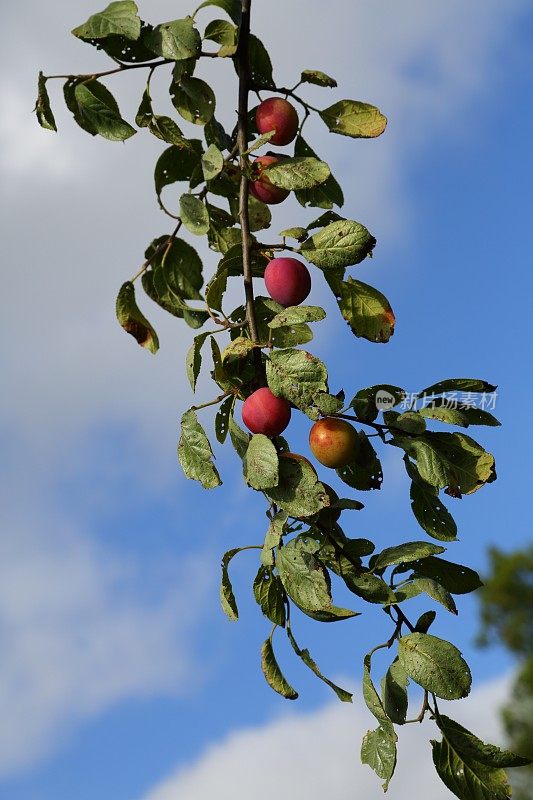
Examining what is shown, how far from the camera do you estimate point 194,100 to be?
143 cm

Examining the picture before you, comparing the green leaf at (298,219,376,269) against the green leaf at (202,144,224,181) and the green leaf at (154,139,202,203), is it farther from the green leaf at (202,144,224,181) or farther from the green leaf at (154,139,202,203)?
the green leaf at (154,139,202,203)

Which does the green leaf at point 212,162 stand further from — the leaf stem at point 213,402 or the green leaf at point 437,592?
the green leaf at point 437,592

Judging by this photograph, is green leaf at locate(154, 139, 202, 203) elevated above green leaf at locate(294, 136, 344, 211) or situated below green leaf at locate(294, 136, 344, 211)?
above

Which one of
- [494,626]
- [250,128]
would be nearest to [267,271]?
[250,128]

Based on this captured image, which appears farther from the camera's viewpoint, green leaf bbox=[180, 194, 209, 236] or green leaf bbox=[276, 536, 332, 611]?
green leaf bbox=[180, 194, 209, 236]

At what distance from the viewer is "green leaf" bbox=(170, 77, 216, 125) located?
1427 mm

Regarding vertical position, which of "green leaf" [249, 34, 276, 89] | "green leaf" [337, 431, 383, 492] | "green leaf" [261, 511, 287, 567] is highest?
"green leaf" [249, 34, 276, 89]

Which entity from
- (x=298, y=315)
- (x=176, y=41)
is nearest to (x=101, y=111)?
(x=176, y=41)

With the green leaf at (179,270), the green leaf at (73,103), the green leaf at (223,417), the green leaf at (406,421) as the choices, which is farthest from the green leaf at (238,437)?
the green leaf at (73,103)

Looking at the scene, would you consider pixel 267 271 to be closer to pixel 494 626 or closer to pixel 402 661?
pixel 402 661

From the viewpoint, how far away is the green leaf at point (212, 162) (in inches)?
52.7

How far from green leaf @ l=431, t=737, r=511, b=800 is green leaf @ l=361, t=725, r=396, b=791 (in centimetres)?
6

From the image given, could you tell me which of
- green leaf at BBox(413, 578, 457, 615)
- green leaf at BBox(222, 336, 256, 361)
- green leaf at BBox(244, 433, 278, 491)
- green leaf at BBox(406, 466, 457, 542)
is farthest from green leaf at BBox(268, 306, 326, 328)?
green leaf at BBox(413, 578, 457, 615)

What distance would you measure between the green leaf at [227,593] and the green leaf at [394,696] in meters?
0.22
